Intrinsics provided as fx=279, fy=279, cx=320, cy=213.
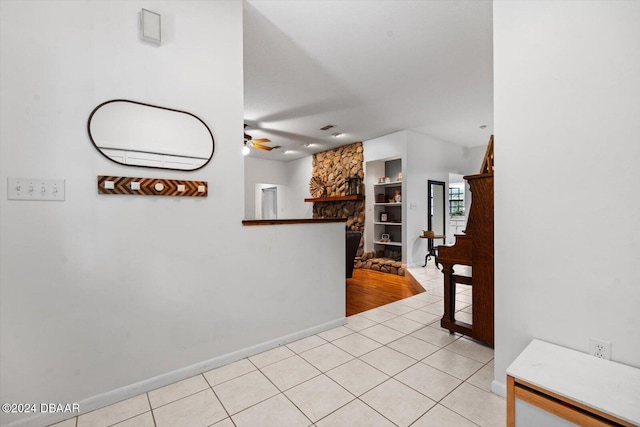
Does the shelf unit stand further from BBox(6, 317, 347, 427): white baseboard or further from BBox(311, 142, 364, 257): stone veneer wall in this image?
BBox(6, 317, 347, 427): white baseboard

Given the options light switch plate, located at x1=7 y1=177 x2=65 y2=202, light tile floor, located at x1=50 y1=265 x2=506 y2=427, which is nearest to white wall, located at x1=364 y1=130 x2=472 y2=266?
light tile floor, located at x1=50 y1=265 x2=506 y2=427

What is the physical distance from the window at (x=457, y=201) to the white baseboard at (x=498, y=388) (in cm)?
688

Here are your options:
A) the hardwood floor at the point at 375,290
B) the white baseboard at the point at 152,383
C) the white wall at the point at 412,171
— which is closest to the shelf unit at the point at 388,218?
the white wall at the point at 412,171

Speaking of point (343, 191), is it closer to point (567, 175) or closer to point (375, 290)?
point (375, 290)

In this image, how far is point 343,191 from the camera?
6.79 m

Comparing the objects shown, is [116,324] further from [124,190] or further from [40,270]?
[124,190]

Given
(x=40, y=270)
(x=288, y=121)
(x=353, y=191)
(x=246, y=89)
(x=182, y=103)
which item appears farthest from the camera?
(x=353, y=191)

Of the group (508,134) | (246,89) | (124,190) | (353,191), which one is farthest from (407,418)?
(353,191)

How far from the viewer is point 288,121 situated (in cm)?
513

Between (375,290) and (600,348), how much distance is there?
3.00 m

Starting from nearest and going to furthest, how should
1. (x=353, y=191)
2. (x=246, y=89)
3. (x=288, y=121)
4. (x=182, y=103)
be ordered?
1. (x=182, y=103)
2. (x=246, y=89)
3. (x=288, y=121)
4. (x=353, y=191)

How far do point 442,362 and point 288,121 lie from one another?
4.38 m

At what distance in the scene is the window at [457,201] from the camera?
26.1 feet

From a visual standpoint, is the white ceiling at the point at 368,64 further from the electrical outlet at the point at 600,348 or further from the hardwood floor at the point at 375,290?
the hardwood floor at the point at 375,290
